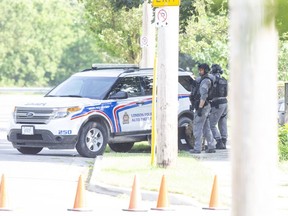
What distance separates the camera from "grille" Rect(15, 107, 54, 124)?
2211 centimetres

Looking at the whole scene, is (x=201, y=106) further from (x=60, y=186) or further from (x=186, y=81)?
(x=60, y=186)

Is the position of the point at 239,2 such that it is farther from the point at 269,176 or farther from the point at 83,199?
the point at 83,199

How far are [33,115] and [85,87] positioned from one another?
1.35 m

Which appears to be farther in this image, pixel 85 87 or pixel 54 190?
pixel 85 87

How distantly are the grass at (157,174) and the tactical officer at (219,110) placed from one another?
8.01 feet

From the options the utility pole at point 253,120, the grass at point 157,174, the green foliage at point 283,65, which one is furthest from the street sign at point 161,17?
the green foliage at point 283,65

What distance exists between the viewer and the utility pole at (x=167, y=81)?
59.4ft

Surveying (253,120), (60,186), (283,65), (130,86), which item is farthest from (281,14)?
(283,65)

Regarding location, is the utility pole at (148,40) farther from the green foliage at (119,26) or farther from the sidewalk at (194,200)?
the sidewalk at (194,200)

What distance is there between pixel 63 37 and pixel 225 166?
98620 millimetres

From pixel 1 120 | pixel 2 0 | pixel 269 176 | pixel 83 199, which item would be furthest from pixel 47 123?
pixel 2 0

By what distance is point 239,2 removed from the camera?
12.5ft

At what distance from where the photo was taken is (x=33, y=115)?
879 inches

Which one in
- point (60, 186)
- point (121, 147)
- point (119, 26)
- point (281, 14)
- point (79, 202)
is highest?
point (119, 26)
